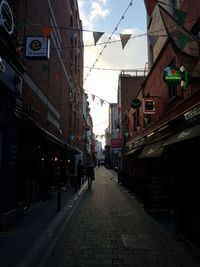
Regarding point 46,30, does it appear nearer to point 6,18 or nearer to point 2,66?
point 6,18

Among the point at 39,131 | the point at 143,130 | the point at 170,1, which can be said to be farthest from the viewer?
the point at 143,130

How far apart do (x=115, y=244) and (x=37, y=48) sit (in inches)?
265

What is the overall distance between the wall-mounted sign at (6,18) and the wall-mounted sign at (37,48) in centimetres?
104

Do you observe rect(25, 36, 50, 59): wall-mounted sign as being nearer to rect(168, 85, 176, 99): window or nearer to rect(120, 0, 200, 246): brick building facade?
rect(120, 0, 200, 246): brick building facade

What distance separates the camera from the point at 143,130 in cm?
1881

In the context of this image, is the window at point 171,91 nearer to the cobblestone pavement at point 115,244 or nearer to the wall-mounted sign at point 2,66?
the cobblestone pavement at point 115,244

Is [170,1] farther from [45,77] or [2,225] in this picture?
[2,225]

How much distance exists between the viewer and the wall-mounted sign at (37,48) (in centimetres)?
927

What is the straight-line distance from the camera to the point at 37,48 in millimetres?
9336

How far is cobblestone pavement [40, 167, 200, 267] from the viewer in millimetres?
5410

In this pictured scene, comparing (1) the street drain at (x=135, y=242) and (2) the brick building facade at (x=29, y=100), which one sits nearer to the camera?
(1) the street drain at (x=135, y=242)

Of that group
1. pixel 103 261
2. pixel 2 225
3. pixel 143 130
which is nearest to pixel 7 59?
pixel 2 225

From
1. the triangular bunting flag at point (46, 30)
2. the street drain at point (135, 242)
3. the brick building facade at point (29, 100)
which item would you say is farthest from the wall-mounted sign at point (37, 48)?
the street drain at point (135, 242)

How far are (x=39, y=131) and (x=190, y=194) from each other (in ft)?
20.1
